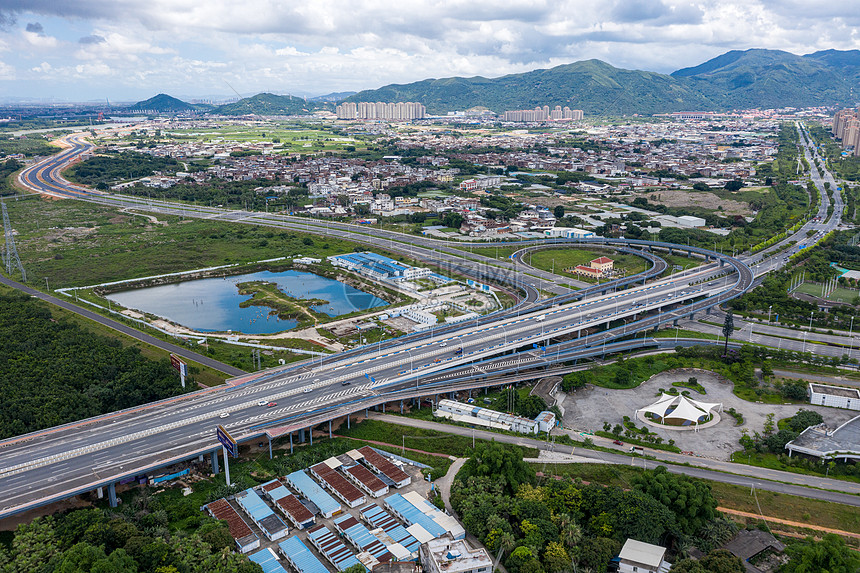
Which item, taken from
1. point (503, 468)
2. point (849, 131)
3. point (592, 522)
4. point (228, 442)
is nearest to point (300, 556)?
point (228, 442)

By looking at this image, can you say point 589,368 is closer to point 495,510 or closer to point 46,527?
point 495,510

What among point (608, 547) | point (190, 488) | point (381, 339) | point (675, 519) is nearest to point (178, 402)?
point (190, 488)

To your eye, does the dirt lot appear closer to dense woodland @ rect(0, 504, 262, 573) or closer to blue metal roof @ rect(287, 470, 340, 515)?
blue metal roof @ rect(287, 470, 340, 515)

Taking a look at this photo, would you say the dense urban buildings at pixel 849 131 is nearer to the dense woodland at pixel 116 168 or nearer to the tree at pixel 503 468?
the tree at pixel 503 468

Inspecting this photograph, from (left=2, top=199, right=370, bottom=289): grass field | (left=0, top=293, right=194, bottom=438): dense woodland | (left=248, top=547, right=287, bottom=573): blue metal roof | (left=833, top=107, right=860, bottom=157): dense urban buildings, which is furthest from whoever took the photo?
(left=833, top=107, right=860, bottom=157): dense urban buildings

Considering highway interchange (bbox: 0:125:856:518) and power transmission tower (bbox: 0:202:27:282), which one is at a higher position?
power transmission tower (bbox: 0:202:27:282)

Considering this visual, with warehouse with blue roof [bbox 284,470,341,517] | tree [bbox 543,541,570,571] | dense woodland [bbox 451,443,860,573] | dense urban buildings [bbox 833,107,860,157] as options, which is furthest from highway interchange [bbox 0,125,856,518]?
dense urban buildings [bbox 833,107,860,157]

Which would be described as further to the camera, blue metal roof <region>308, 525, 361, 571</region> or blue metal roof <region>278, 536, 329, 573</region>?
blue metal roof <region>308, 525, 361, 571</region>
